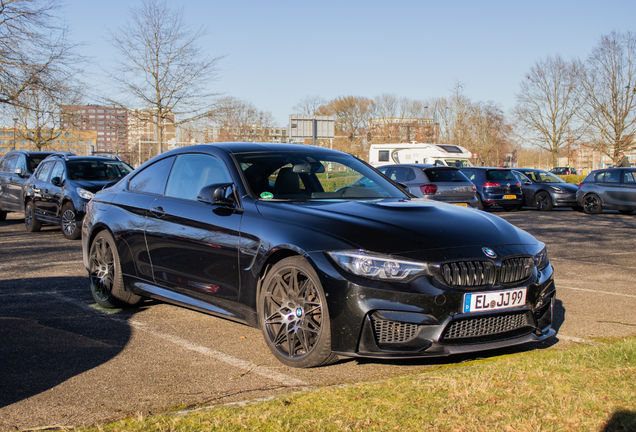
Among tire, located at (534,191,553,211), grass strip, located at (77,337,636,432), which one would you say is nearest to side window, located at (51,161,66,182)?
grass strip, located at (77,337,636,432)

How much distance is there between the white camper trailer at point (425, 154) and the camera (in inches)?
1255

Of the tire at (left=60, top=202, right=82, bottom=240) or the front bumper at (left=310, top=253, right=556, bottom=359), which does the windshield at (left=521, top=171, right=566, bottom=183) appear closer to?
the tire at (left=60, top=202, right=82, bottom=240)

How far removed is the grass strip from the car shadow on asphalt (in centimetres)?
110

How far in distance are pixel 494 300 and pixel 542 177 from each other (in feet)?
68.6

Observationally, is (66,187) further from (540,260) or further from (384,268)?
(540,260)

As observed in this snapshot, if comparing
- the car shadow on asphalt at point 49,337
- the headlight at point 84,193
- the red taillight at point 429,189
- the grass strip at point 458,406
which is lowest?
the car shadow on asphalt at point 49,337

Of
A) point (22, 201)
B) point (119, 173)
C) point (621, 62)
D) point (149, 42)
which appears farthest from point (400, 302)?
point (621, 62)

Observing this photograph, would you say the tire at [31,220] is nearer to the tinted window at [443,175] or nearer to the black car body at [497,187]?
the tinted window at [443,175]

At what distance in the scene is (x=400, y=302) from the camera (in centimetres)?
353

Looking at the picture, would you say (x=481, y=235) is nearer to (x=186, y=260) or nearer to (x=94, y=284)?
(x=186, y=260)

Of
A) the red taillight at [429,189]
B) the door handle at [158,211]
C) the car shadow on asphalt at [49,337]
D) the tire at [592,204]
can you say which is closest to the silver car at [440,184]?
the red taillight at [429,189]

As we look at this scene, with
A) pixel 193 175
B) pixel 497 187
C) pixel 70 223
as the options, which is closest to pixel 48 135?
pixel 497 187

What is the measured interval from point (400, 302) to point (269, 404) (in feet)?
A: 3.15

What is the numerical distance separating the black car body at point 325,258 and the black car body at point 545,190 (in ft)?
59.8
